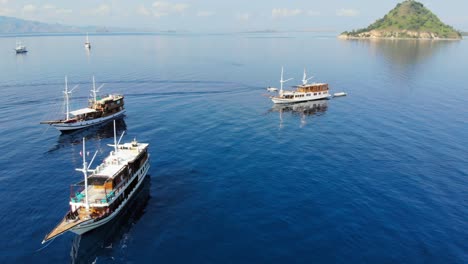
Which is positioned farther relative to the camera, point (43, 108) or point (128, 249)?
point (43, 108)

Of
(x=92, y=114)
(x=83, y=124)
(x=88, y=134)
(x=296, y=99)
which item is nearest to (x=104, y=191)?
(x=88, y=134)

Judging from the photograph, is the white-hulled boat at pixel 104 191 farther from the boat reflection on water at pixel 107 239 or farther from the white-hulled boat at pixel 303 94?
the white-hulled boat at pixel 303 94

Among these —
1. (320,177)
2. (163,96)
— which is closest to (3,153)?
(163,96)

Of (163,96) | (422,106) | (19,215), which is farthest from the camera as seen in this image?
(163,96)

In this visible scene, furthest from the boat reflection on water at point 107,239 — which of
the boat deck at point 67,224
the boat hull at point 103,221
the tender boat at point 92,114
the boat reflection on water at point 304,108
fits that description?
the boat reflection on water at point 304,108

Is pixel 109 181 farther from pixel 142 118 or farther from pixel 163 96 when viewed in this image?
pixel 163 96

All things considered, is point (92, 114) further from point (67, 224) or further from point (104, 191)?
point (67, 224)

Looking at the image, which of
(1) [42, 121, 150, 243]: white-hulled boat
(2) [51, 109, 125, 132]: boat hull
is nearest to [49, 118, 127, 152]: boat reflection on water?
(2) [51, 109, 125, 132]: boat hull
